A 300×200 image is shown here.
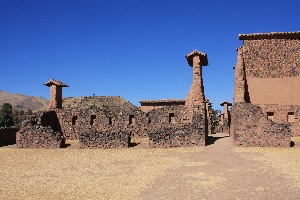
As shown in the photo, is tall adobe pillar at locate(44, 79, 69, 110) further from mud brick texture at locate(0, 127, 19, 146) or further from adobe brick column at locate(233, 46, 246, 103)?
adobe brick column at locate(233, 46, 246, 103)

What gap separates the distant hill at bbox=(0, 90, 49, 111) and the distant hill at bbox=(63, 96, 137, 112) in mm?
49157

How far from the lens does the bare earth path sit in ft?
24.2

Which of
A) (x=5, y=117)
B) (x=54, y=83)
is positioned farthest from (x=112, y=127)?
(x=5, y=117)

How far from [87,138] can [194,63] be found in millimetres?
9901

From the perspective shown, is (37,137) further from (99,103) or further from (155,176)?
(99,103)

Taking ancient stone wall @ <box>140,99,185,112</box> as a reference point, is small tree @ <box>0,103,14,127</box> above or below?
below

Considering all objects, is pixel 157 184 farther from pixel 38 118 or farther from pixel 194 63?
pixel 38 118

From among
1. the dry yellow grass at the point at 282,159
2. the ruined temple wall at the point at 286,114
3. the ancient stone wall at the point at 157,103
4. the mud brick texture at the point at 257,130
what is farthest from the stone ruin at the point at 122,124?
the ancient stone wall at the point at 157,103

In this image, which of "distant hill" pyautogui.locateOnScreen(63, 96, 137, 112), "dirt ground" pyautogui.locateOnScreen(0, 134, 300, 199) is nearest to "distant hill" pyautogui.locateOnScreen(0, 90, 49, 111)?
"distant hill" pyautogui.locateOnScreen(63, 96, 137, 112)

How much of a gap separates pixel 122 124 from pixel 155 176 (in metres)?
14.6

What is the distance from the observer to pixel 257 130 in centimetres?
1747

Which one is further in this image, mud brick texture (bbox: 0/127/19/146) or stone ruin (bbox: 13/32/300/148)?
mud brick texture (bbox: 0/127/19/146)

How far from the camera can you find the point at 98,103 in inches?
2328

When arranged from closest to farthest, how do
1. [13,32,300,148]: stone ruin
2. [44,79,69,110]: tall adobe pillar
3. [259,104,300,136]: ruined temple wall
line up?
1. [13,32,300,148]: stone ruin
2. [259,104,300,136]: ruined temple wall
3. [44,79,69,110]: tall adobe pillar
